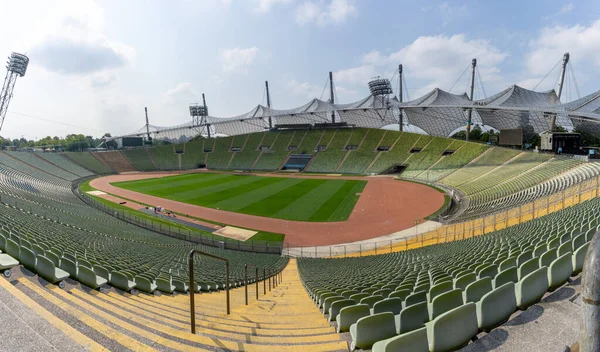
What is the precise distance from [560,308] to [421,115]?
266 feet

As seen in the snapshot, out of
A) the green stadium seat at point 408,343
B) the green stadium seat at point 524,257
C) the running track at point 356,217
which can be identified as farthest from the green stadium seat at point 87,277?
the running track at point 356,217

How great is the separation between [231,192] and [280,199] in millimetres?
9616

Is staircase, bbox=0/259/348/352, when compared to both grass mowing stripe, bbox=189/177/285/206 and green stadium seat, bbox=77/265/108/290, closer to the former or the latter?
green stadium seat, bbox=77/265/108/290

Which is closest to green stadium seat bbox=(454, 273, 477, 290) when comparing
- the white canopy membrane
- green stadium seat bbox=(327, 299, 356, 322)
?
green stadium seat bbox=(327, 299, 356, 322)

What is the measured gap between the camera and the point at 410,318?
353 centimetres

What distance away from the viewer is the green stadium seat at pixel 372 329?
3398mm

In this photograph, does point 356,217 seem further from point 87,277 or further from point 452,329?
point 452,329

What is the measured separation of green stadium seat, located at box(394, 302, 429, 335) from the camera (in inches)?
138

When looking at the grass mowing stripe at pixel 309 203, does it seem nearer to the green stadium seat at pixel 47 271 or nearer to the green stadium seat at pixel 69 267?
the green stadium seat at pixel 69 267

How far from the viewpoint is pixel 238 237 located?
1025 inches

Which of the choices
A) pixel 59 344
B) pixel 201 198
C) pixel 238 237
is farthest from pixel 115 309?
pixel 201 198

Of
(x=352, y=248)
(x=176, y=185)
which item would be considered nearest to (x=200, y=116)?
(x=176, y=185)

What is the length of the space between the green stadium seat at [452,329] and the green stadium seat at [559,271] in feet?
6.09

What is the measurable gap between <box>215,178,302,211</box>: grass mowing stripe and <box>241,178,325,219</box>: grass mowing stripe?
80 centimetres
